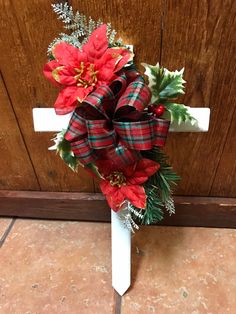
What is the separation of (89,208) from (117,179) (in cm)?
27

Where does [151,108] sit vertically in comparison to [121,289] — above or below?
above

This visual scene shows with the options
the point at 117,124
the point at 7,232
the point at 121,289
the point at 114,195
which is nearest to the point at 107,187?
the point at 114,195

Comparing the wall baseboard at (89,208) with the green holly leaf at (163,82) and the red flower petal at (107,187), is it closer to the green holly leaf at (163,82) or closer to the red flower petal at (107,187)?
the red flower petal at (107,187)

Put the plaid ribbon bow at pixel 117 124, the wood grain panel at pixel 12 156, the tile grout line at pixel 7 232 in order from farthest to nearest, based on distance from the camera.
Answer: the tile grout line at pixel 7 232 → the wood grain panel at pixel 12 156 → the plaid ribbon bow at pixel 117 124

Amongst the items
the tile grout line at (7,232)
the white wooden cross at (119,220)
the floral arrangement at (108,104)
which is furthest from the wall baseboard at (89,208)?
the floral arrangement at (108,104)

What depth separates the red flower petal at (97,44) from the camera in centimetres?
41

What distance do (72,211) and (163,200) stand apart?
295 mm

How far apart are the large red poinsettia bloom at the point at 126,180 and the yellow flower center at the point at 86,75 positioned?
0.12m

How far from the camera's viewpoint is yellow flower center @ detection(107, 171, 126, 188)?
48 cm

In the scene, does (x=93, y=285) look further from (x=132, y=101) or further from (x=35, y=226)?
(x=132, y=101)

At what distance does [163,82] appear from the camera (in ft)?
1.43

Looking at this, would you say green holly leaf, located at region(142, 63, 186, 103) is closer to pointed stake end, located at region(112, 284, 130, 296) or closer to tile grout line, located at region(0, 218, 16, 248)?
pointed stake end, located at region(112, 284, 130, 296)

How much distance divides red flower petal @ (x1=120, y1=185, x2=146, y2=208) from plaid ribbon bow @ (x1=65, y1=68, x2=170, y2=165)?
0.06 metres

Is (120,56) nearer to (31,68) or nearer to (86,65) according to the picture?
(86,65)
